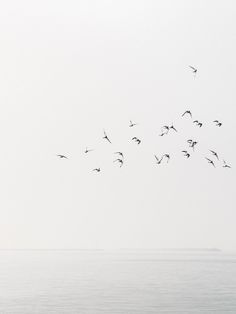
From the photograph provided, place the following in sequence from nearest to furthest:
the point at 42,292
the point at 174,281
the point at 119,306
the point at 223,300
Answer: the point at 119,306, the point at 223,300, the point at 42,292, the point at 174,281

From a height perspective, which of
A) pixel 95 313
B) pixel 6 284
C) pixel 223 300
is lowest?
pixel 95 313

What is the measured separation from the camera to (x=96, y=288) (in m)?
123

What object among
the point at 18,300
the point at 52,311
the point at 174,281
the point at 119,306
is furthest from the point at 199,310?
the point at 174,281

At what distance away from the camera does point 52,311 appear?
8619 cm

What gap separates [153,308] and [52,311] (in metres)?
13.0

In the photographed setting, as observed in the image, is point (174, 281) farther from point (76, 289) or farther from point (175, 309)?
point (175, 309)

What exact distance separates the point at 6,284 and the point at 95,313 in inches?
2035

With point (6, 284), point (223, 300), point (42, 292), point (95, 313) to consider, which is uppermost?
point (6, 284)

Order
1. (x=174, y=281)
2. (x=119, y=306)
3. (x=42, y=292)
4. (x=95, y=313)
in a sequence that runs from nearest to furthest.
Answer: (x=95, y=313), (x=119, y=306), (x=42, y=292), (x=174, y=281)

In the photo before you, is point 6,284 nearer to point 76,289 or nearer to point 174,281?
point 76,289

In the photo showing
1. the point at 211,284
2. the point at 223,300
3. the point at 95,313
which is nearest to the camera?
the point at 95,313


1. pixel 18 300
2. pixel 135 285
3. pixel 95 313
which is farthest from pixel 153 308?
pixel 135 285

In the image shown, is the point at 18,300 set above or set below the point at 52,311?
above

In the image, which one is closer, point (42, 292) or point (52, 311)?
point (52, 311)
